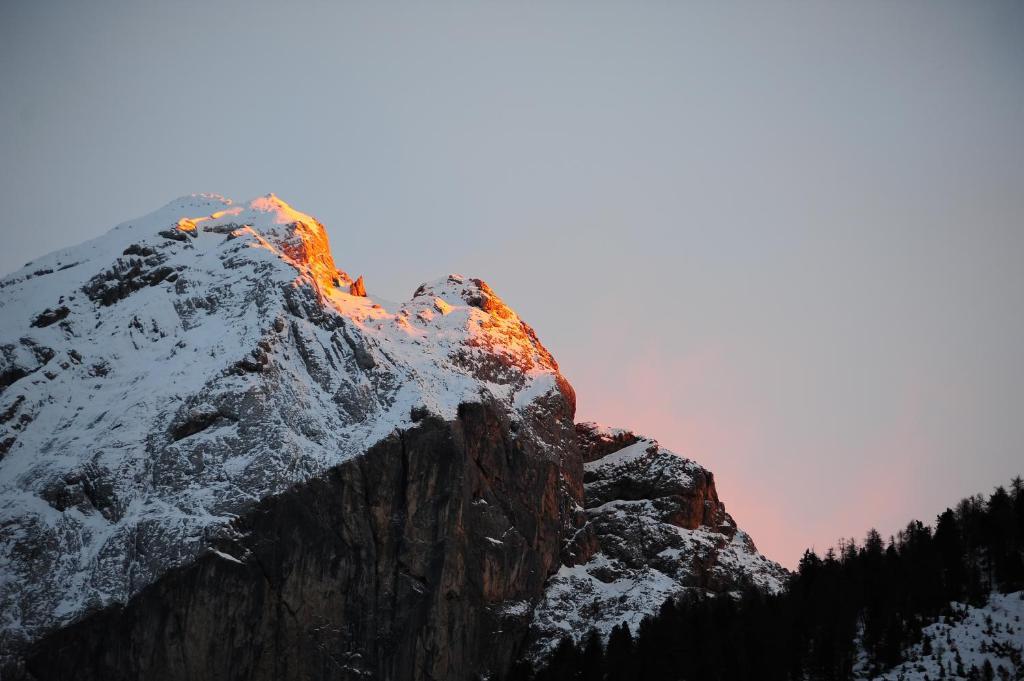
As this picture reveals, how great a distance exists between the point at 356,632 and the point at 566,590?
1198 inches

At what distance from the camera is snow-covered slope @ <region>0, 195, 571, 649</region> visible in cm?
16125

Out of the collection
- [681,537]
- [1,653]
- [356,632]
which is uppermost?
[681,537]

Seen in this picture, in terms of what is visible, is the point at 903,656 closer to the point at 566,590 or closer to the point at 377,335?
the point at 566,590

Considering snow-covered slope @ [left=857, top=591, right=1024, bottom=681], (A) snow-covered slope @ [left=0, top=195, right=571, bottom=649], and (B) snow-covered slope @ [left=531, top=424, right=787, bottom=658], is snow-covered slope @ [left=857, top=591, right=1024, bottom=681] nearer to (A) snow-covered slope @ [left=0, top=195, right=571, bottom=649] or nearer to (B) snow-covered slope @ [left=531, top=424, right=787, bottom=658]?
(B) snow-covered slope @ [left=531, top=424, right=787, bottom=658]

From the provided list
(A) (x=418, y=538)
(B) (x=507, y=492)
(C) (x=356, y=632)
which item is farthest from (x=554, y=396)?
(C) (x=356, y=632)

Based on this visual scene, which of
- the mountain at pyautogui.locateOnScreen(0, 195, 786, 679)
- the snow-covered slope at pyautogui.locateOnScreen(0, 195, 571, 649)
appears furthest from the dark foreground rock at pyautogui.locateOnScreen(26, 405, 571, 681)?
the snow-covered slope at pyautogui.locateOnScreen(0, 195, 571, 649)

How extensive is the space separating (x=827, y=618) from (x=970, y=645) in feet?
59.7

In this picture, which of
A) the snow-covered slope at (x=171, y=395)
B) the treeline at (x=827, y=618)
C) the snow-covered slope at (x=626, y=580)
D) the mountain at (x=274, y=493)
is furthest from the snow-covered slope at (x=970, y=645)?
the snow-covered slope at (x=171, y=395)

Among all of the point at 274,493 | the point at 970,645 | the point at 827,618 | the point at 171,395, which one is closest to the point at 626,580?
the point at 827,618

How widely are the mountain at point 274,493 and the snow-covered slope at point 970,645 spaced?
4074cm

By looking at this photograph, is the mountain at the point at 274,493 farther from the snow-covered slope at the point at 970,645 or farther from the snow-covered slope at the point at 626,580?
the snow-covered slope at the point at 970,645

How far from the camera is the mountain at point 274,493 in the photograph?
159875 mm

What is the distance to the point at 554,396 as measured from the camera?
655 ft

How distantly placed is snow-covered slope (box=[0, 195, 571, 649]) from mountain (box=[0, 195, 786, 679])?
0.27 m
